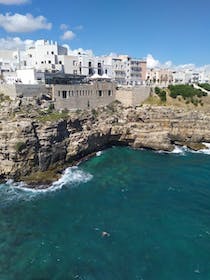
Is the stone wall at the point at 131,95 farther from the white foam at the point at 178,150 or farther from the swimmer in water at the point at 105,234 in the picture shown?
the swimmer in water at the point at 105,234

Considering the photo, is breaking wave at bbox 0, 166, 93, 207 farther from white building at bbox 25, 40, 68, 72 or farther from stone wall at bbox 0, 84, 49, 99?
white building at bbox 25, 40, 68, 72

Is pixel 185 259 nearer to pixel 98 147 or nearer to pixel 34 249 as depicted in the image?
pixel 34 249

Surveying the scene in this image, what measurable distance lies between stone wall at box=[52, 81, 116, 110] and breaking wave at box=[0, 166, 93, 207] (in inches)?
633

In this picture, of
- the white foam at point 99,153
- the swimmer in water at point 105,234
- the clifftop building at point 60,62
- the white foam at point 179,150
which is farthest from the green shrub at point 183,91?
the swimmer in water at point 105,234

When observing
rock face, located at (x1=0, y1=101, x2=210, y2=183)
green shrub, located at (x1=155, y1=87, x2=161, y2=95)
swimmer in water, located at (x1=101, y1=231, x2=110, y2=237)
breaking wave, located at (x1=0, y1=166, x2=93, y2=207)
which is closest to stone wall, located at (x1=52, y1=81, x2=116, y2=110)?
rock face, located at (x1=0, y1=101, x2=210, y2=183)

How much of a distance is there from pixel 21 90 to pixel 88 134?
16384mm

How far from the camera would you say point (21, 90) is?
197 feet

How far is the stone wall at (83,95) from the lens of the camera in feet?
215

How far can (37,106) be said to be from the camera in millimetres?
60750

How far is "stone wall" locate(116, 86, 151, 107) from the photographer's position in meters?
78.7

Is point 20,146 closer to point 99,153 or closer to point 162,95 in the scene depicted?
point 99,153

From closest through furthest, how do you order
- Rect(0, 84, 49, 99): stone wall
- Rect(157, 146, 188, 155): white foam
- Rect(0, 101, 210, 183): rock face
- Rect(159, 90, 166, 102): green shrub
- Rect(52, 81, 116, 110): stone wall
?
Rect(0, 101, 210, 183): rock face, Rect(0, 84, 49, 99): stone wall, Rect(52, 81, 116, 110): stone wall, Rect(157, 146, 188, 155): white foam, Rect(159, 90, 166, 102): green shrub

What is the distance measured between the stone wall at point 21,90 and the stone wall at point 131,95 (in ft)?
75.9

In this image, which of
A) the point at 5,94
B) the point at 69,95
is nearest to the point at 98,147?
the point at 69,95
